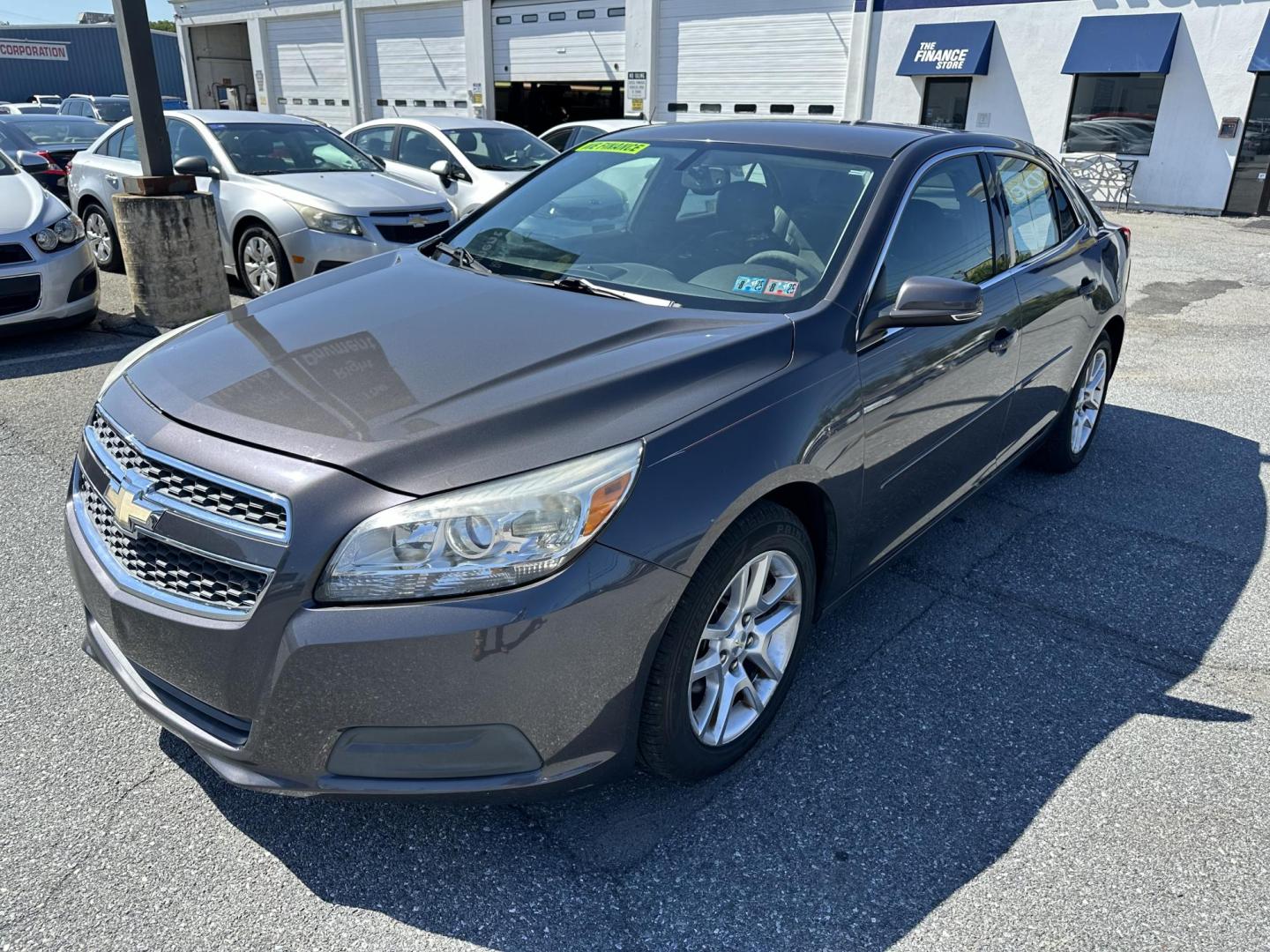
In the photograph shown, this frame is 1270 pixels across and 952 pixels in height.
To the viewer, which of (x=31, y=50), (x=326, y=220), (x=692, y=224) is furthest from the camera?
(x=31, y=50)

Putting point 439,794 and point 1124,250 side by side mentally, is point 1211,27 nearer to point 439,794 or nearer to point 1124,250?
point 1124,250

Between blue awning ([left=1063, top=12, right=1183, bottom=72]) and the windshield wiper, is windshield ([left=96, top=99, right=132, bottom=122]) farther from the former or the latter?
the windshield wiper

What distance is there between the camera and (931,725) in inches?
115

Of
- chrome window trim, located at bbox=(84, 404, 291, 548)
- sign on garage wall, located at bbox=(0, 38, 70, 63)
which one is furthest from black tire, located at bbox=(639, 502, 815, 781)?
sign on garage wall, located at bbox=(0, 38, 70, 63)

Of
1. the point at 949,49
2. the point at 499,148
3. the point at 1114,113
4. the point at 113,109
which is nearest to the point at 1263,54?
the point at 1114,113

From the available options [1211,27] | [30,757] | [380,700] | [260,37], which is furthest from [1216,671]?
[260,37]

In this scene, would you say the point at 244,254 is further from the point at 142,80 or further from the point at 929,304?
the point at 929,304

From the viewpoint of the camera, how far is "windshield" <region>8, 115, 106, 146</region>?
45.6ft

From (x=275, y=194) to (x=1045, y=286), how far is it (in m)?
6.24

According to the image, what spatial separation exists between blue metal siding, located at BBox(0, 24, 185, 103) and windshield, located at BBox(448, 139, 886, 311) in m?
53.5

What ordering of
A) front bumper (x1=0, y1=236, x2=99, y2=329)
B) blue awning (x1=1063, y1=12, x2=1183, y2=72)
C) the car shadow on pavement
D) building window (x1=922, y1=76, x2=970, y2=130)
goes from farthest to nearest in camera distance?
1. building window (x1=922, y1=76, x2=970, y2=130)
2. blue awning (x1=1063, y1=12, x2=1183, y2=72)
3. front bumper (x1=0, y1=236, x2=99, y2=329)
4. the car shadow on pavement

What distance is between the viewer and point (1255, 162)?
1631cm

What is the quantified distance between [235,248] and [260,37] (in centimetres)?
2830

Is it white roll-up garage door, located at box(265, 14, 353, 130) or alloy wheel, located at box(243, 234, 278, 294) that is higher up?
white roll-up garage door, located at box(265, 14, 353, 130)
